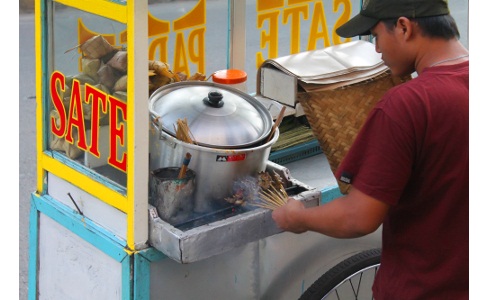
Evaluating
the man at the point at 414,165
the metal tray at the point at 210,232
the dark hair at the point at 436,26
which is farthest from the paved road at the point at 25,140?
the dark hair at the point at 436,26

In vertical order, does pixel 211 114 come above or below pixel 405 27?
below

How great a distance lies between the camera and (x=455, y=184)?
1.90m

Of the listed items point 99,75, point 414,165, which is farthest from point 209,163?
point 414,165

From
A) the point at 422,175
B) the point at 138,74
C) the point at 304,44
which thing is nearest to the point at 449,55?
the point at 422,175

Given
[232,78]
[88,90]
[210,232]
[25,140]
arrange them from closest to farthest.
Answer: [210,232]
[88,90]
[232,78]
[25,140]

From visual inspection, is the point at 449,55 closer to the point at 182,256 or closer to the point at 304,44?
the point at 182,256

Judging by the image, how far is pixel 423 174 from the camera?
1.91 metres

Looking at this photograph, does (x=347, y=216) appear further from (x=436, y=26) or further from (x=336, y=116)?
(x=336, y=116)

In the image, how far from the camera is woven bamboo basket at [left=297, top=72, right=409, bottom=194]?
2564mm

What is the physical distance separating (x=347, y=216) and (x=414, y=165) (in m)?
0.20

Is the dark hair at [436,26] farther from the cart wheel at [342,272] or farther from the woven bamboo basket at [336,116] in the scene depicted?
the cart wheel at [342,272]

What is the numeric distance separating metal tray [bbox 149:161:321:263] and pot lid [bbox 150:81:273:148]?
0.72 ft

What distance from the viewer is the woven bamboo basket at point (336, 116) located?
256 cm

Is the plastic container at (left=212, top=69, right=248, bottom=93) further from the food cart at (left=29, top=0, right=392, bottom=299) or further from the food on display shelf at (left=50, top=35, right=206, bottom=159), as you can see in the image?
the food on display shelf at (left=50, top=35, right=206, bottom=159)
